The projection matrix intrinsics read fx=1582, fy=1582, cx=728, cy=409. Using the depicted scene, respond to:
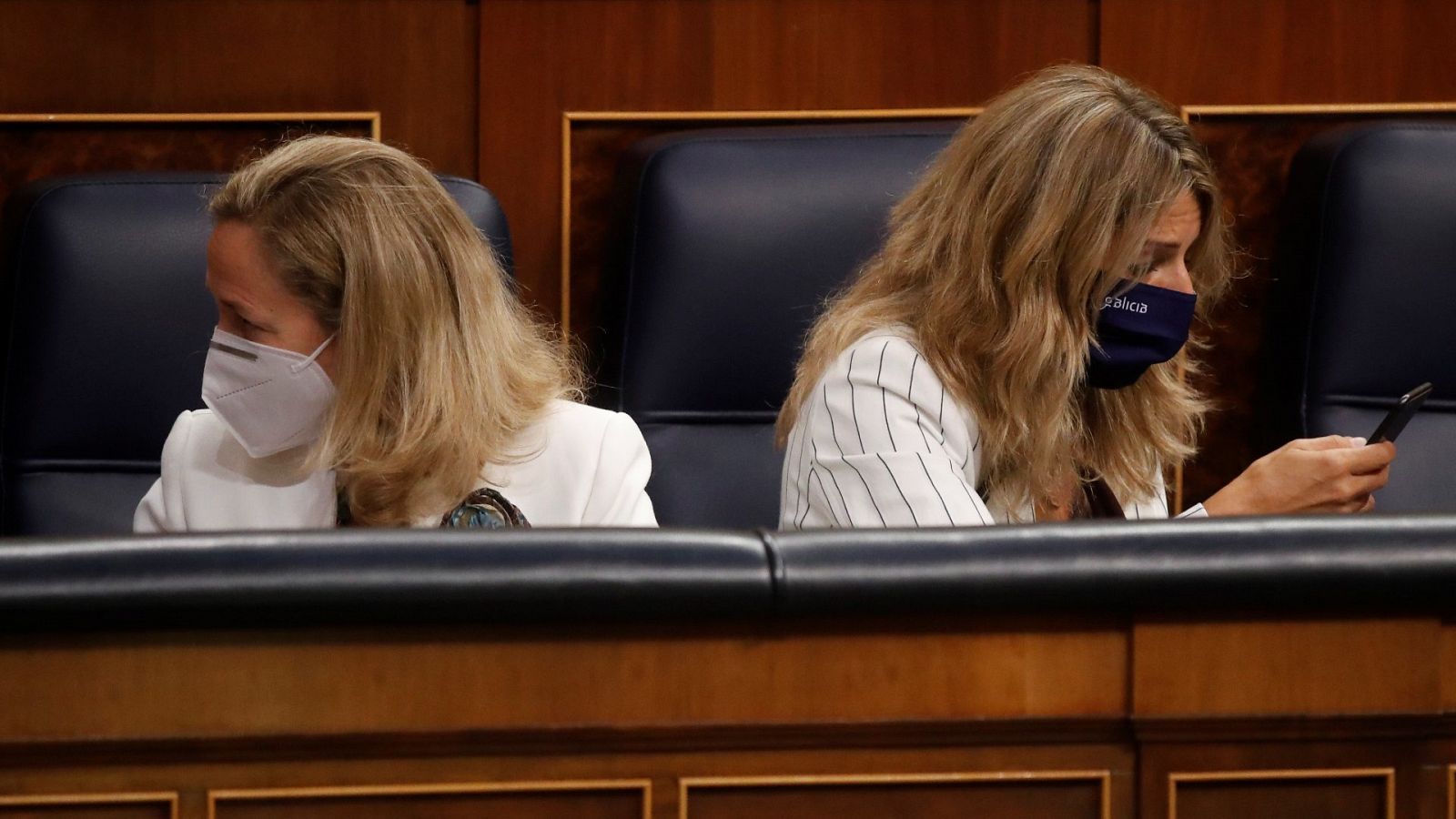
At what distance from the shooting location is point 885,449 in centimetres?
118

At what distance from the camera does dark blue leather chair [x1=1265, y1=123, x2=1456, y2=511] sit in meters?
1.55

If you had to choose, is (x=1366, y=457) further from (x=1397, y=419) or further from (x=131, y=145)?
(x=131, y=145)

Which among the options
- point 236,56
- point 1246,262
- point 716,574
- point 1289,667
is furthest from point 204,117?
point 1289,667

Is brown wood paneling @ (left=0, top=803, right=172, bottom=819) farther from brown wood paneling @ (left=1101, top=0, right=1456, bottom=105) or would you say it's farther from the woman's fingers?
brown wood paneling @ (left=1101, top=0, right=1456, bottom=105)

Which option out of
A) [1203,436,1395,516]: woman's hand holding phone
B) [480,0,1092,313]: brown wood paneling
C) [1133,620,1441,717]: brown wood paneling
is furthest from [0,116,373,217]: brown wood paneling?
[1133,620,1441,717]: brown wood paneling

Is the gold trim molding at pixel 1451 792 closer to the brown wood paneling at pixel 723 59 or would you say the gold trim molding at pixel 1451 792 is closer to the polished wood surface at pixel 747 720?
the polished wood surface at pixel 747 720

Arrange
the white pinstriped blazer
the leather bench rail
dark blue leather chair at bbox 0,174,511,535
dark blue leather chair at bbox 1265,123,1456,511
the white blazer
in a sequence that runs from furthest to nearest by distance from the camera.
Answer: dark blue leather chair at bbox 1265,123,1456,511 < dark blue leather chair at bbox 0,174,511,535 < the white blazer < the white pinstriped blazer < the leather bench rail

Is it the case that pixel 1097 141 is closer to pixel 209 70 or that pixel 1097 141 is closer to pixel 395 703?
pixel 395 703

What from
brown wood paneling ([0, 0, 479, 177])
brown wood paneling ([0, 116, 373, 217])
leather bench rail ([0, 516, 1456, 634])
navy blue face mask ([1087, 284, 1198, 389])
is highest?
brown wood paneling ([0, 0, 479, 177])

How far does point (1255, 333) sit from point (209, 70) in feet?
3.98

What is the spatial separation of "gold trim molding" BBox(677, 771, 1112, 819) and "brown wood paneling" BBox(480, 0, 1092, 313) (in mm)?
1180

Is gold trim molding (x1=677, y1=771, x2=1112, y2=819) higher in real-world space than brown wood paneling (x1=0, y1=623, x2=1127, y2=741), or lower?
lower

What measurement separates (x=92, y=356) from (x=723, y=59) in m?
0.74

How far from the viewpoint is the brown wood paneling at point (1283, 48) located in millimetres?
1779
